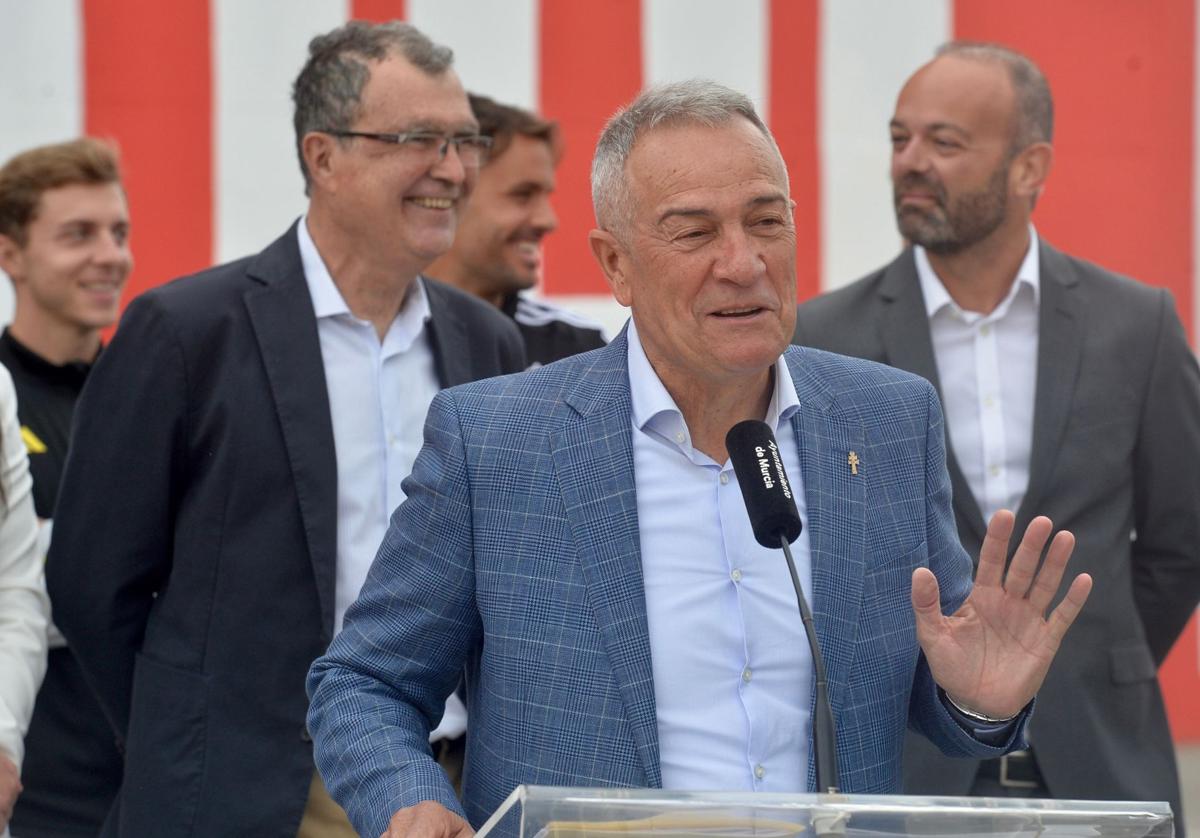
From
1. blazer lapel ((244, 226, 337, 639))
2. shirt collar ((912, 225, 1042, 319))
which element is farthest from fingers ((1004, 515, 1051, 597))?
shirt collar ((912, 225, 1042, 319))

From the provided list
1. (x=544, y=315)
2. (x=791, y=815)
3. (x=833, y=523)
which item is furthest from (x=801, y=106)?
(x=791, y=815)

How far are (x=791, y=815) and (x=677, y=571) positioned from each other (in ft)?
2.12

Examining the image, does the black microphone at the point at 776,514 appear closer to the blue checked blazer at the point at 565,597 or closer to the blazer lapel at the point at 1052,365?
the blue checked blazer at the point at 565,597

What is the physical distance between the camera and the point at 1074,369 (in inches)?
141

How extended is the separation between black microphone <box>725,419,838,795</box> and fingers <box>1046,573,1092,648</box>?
324 millimetres

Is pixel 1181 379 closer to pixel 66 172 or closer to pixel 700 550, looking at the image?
pixel 700 550

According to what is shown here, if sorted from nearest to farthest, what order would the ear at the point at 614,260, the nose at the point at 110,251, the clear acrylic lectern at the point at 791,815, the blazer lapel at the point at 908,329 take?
the clear acrylic lectern at the point at 791,815
the ear at the point at 614,260
the blazer lapel at the point at 908,329
the nose at the point at 110,251

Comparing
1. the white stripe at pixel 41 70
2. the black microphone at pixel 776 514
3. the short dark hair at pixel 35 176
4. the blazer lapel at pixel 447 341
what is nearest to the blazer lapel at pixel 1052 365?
the blazer lapel at pixel 447 341

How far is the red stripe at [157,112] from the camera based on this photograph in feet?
17.5

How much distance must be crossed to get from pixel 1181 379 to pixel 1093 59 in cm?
231

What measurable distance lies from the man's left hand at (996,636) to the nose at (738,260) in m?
0.43

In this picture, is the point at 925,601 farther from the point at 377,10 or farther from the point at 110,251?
the point at 377,10

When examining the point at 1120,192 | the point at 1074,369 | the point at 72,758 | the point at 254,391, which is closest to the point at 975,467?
the point at 1074,369

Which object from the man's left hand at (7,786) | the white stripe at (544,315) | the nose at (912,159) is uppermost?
the nose at (912,159)
